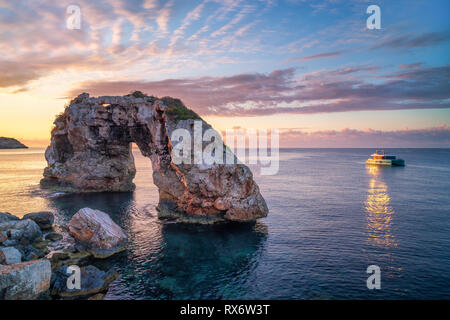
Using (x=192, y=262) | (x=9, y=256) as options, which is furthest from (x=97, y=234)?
(x=192, y=262)

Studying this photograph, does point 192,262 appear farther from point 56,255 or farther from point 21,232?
point 21,232

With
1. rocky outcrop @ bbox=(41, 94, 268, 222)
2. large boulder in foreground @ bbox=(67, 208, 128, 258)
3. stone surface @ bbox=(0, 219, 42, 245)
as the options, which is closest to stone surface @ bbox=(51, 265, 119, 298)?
large boulder in foreground @ bbox=(67, 208, 128, 258)

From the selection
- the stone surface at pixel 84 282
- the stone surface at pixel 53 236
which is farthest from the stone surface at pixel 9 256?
the stone surface at pixel 53 236

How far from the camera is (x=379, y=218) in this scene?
40.3m

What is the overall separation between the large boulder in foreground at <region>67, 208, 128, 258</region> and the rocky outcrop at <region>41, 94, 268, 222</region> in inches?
468

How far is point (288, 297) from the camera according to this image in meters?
19.9

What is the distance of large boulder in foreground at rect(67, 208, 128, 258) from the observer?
91.3 ft

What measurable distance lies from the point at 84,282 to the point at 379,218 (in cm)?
4113

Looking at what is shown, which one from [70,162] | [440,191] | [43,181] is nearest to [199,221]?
[70,162]

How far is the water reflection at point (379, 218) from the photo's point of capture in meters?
31.4

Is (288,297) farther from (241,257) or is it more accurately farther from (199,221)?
Result: (199,221)

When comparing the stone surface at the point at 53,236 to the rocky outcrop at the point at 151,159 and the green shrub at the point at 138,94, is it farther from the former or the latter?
the green shrub at the point at 138,94

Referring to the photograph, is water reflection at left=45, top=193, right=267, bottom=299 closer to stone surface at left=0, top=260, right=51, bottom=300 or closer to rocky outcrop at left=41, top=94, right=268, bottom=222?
rocky outcrop at left=41, top=94, right=268, bottom=222
